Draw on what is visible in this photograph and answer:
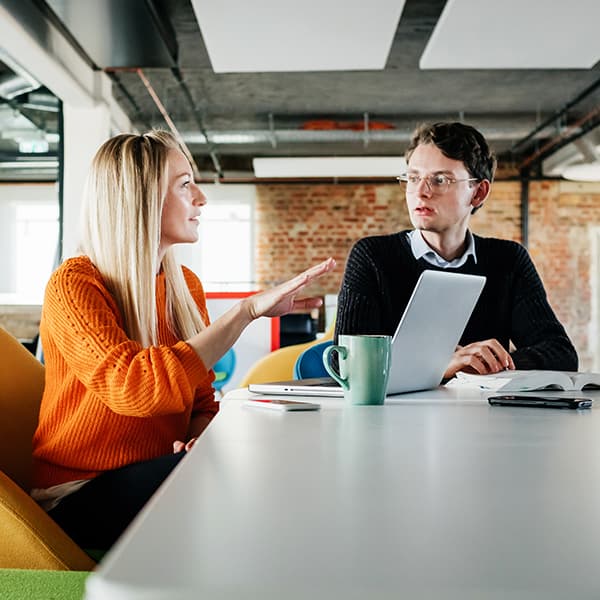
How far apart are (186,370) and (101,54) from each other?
200 inches

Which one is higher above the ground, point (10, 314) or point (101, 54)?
point (101, 54)

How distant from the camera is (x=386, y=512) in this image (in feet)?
1.82

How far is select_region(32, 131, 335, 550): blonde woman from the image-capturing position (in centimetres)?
136

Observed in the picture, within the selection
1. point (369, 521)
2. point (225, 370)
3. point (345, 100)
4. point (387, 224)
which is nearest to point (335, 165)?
point (345, 100)

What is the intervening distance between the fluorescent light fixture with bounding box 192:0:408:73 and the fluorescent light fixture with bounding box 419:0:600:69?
0.38 meters

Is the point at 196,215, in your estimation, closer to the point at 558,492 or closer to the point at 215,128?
the point at 558,492

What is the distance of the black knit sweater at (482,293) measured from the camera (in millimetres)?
2045

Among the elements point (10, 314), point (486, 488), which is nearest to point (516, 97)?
point (10, 314)

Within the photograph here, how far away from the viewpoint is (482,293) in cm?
219

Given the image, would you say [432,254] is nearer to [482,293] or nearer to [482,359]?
[482,293]

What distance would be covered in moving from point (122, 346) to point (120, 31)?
14.9 ft

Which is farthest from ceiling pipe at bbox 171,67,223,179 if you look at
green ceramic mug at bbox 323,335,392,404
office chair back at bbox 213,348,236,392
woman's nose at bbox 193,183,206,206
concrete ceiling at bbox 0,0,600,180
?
green ceramic mug at bbox 323,335,392,404

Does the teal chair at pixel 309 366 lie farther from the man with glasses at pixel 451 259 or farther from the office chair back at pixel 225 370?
the office chair back at pixel 225 370

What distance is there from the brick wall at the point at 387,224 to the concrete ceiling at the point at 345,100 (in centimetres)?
56
